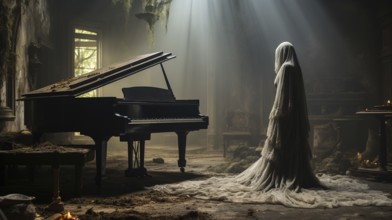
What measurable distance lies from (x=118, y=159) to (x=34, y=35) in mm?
3337

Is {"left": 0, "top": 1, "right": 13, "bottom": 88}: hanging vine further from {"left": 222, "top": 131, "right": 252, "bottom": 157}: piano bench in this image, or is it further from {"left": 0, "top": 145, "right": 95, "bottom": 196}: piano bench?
{"left": 222, "top": 131, "right": 252, "bottom": 157}: piano bench

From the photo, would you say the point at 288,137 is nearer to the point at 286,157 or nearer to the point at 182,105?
the point at 286,157

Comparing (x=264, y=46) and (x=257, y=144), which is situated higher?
(x=264, y=46)

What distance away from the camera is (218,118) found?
1230 cm

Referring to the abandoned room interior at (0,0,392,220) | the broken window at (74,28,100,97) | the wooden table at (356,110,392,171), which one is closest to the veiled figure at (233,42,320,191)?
the abandoned room interior at (0,0,392,220)

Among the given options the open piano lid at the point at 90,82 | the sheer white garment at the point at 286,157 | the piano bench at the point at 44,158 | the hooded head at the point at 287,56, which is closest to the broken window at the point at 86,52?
the open piano lid at the point at 90,82

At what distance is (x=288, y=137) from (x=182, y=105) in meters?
2.15

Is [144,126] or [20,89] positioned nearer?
[144,126]

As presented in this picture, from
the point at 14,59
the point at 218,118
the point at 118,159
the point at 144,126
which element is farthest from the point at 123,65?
the point at 218,118

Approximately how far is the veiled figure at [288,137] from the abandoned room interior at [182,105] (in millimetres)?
141

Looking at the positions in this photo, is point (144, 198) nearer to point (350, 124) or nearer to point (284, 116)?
point (284, 116)

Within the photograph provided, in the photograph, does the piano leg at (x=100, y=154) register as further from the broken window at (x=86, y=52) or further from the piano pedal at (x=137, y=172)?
the broken window at (x=86, y=52)

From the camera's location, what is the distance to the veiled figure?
497 centimetres

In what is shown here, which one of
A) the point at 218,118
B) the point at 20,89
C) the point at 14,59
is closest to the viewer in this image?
the point at 14,59
